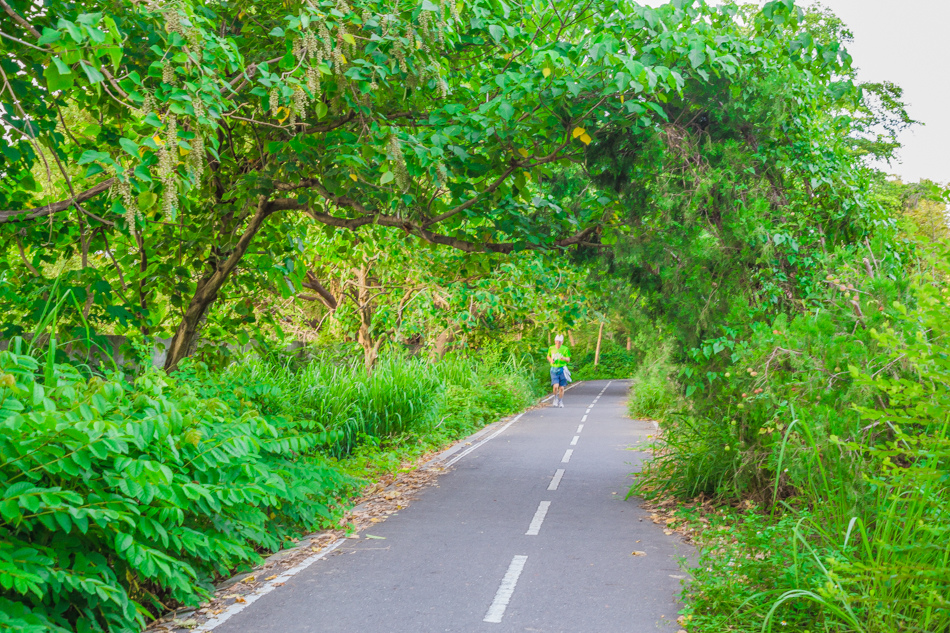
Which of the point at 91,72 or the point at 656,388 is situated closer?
the point at 91,72

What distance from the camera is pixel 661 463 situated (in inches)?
370

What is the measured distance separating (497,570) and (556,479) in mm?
4579

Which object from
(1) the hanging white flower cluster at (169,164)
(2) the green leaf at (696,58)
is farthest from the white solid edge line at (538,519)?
(2) the green leaf at (696,58)

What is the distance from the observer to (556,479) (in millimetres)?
10672

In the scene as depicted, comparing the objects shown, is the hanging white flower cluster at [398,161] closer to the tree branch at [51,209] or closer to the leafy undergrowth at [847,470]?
the tree branch at [51,209]

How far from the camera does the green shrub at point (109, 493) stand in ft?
12.3

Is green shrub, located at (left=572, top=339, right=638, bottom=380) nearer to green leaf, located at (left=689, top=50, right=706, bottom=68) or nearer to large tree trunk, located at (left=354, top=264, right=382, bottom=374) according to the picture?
large tree trunk, located at (left=354, top=264, right=382, bottom=374)

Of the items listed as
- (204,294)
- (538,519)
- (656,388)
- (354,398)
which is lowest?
(656,388)

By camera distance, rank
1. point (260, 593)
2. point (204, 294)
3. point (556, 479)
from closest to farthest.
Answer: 1. point (260, 593)
2. point (204, 294)
3. point (556, 479)

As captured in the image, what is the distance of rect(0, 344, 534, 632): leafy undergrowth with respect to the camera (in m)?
3.77

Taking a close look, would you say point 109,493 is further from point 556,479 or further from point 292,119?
point 556,479

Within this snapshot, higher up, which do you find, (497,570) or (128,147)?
(128,147)

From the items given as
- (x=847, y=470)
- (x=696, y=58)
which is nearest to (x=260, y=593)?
(x=847, y=470)

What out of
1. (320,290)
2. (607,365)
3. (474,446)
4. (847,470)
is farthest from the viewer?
(607,365)
